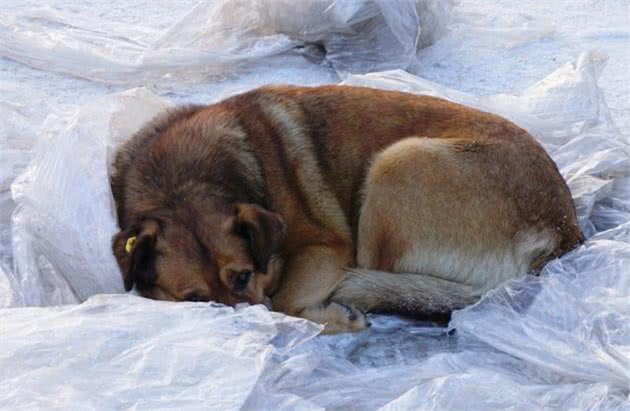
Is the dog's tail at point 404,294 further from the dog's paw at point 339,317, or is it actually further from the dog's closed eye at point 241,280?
the dog's closed eye at point 241,280

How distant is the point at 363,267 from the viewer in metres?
4.01

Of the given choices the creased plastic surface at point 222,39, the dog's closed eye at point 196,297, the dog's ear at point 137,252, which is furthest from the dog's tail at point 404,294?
the creased plastic surface at point 222,39

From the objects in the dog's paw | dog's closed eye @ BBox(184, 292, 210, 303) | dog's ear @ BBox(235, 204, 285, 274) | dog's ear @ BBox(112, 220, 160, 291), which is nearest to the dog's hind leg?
the dog's paw

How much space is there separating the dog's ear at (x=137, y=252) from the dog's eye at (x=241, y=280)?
11.8 inches

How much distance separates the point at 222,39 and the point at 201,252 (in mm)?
3245

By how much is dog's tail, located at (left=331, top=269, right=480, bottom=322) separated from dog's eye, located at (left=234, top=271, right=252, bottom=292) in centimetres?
46

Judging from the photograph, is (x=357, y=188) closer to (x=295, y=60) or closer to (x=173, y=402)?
(x=173, y=402)

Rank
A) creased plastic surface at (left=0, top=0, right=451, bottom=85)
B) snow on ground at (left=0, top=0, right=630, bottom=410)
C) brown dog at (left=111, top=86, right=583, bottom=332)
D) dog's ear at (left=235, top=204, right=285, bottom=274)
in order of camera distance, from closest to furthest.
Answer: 1. snow on ground at (left=0, top=0, right=630, bottom=410)
2. dog's ear at (left=235, top=204, right=285, bottom=274)
3. brown dog at (left=111, top=86, right=583, bottom=332)
4. creased plastic surface at (left=0, top=0, right=451, bottom=85)

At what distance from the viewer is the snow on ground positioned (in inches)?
115

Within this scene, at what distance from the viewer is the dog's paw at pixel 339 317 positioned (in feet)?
12.2

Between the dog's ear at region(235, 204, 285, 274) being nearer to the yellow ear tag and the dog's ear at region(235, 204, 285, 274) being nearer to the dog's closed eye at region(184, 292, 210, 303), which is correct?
the dog's closed eye at region(184, 292, 210, 303)

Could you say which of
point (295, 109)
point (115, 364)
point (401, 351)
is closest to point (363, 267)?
point (401, 351)

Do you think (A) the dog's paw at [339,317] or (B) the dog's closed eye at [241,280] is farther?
(A) the dog's paw at [339,317]

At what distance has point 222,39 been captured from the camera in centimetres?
641
